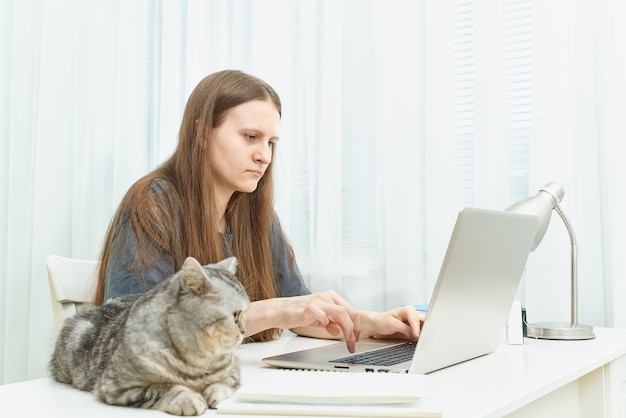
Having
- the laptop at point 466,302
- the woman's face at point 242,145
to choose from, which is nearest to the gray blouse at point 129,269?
the woman's face at point 242,145

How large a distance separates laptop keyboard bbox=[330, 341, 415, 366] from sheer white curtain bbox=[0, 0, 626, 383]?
60 centimetres

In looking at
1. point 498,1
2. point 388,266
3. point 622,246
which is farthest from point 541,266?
point 498,1

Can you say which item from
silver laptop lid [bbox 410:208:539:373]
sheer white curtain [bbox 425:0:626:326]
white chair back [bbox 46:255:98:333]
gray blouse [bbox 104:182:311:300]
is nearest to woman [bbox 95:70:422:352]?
gray blouse [bbox 104:182:311:300]

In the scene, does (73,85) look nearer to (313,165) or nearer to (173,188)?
(313,165)

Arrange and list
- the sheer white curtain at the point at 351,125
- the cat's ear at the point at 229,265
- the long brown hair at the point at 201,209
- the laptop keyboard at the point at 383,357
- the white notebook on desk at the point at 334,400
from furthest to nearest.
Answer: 1. the sheer white curtain at the point at 351,125
2. the long brown hair at the point at 201,209
3. the laptop keyboard at the point at 383,357
4. the cat's ear at the point at 229,265
5. the white notebook on desk at the point at 334,400

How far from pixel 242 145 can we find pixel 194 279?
32.8 inches

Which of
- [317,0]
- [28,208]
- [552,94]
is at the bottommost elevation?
[28,208]

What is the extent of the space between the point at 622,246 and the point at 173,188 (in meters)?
1.06

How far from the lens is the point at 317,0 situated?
2.01 metres

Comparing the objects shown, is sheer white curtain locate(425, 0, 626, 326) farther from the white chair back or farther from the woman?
the white chair back

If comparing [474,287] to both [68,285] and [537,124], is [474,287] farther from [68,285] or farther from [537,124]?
[68,285]

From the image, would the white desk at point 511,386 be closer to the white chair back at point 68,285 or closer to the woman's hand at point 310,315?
the woman's hand at point 310,315

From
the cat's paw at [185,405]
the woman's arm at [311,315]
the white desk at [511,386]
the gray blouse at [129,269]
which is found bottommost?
the white desk at [511,386]

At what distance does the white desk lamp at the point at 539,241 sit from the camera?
4.35 ft
